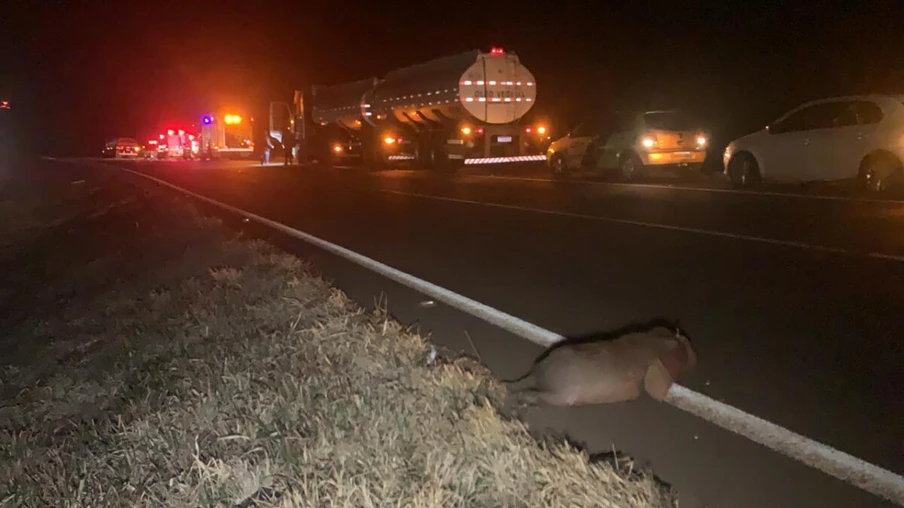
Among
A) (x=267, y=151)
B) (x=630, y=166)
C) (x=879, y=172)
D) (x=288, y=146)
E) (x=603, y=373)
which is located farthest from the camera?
(x=267, y=151)

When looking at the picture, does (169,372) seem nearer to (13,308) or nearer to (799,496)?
(799,496)

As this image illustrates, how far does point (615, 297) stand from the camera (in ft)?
25.3

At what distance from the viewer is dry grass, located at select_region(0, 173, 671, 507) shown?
382cm

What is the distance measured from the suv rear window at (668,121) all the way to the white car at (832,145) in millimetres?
2897

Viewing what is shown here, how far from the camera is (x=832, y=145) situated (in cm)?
1435

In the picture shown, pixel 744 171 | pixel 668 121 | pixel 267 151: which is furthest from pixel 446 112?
pixel 267 151

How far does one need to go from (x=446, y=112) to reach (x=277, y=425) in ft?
76.2

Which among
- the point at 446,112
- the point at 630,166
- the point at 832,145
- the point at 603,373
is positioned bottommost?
the point at 603,373

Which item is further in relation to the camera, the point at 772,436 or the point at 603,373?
the point at 603,373

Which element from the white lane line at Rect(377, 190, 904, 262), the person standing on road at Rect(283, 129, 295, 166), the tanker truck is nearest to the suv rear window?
the white lane line at Rect(377, 190, 904, 262)

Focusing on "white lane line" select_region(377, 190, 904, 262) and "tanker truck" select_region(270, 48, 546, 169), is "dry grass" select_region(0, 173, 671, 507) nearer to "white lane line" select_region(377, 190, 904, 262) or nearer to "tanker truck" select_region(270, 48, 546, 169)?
"white lane line" select_region(377, 190, 904, 262)

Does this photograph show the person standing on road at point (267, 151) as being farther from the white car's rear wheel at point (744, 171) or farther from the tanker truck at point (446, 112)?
the white car's rear wheel at point (744, 171)

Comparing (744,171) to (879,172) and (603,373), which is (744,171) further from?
(603,373)

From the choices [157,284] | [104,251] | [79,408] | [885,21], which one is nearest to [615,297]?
[79,408]
